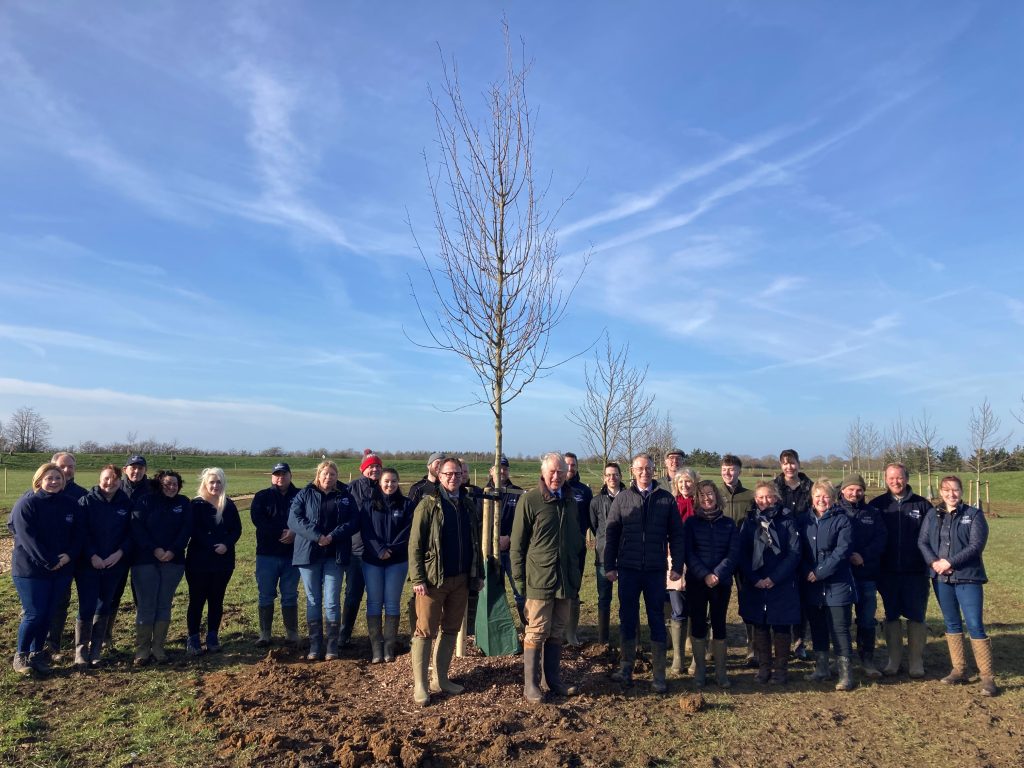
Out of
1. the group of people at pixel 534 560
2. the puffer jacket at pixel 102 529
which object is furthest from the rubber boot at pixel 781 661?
the puffer jacket at pixel 102 529

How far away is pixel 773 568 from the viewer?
6.28 metres

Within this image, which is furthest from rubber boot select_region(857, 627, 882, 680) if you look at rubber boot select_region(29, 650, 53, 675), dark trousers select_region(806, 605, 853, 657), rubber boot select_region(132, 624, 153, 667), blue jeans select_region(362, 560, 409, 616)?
rubber boot select_region(29, 650, 53, 675)

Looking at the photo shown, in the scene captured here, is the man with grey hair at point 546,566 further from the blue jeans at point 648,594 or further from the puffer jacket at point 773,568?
the puffer jacket at point 773,568

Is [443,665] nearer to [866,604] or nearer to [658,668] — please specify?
[658,668]

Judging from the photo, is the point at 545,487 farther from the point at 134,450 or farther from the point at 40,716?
the point at 134,450

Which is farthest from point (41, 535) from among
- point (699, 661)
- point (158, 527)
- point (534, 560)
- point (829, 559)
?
point (829, 559)

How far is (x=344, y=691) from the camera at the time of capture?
5793mm

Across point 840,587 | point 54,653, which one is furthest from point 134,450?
point 840,587

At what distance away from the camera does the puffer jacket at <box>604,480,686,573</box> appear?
19.5 feet

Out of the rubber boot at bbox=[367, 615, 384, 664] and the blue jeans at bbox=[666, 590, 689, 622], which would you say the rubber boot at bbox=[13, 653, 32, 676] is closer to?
the rubber boot at bbox=[367, 615, 384, 664]

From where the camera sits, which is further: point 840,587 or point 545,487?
point 840,587

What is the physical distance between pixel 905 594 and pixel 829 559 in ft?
3.45

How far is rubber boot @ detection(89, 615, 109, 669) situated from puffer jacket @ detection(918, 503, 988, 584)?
8.07 meters

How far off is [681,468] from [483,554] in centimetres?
229
